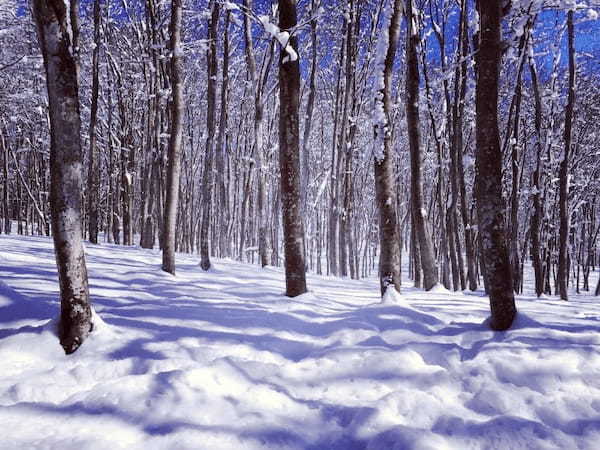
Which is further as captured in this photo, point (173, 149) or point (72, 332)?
point (173, 149)

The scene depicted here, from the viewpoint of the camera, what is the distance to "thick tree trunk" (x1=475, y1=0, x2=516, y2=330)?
3.85 meters

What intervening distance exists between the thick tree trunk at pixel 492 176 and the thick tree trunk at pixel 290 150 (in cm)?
248

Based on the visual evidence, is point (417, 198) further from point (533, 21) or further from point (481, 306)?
point (533, 21)

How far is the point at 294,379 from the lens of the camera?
3.14 meters

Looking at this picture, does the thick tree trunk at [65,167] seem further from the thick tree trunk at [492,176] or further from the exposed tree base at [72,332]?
the thick tree trunk at [492,176]

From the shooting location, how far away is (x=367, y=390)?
2.94 m

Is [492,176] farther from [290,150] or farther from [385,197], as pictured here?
[290,150]

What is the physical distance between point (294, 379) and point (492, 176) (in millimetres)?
2753

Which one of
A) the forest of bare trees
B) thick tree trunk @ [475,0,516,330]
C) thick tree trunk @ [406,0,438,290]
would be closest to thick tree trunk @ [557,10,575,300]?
the forest of bare trees

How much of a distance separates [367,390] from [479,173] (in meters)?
2.46

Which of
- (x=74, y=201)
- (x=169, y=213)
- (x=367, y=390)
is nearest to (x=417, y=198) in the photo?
(x=169, y=213)

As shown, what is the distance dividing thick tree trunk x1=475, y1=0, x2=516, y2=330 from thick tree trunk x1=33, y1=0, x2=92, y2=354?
→ 3882 mm

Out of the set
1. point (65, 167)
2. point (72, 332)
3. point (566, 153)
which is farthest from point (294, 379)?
point (566, 153)

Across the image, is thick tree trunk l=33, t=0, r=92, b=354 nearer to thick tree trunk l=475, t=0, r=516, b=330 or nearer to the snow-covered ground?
the snow-covered ground
